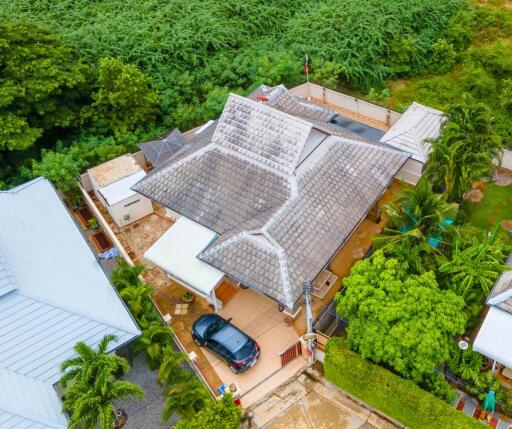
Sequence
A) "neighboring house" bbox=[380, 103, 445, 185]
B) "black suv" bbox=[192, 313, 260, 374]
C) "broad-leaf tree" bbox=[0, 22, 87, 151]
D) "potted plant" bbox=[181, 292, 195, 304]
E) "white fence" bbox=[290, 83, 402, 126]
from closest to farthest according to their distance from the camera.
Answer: "black suv" bbox=[192, 313, 260, 374], "potted plant" bbox=[181, 292, 195, 304], "neighboring house" bbox=[380, 103, 445, 185], "broad-leaf tree" bbox=[0, 22, 87, 151], "white fence" bbox=[290, 83, 402, 126]

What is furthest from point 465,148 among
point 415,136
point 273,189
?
point 273,189

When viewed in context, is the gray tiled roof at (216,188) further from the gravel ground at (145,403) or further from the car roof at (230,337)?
the gravel ground at (145,403)

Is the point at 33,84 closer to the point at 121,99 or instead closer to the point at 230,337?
the point at 121,99

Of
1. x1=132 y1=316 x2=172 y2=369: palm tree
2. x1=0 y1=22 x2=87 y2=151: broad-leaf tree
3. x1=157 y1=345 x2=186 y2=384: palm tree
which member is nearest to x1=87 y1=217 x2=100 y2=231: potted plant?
x1=0 y1=22 x2=87 y2=151: broad-leaf tree

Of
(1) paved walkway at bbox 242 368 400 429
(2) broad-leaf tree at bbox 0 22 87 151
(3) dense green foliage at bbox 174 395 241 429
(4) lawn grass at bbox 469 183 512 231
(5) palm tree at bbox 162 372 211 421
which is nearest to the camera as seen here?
(3) dense green foliage at bbox 174 395 241 429

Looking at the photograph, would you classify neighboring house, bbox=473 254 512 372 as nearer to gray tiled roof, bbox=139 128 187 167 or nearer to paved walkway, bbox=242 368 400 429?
paved walkway, bbox=242 368 400 429

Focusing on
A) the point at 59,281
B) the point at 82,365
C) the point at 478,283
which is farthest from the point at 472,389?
the point at 59,281
